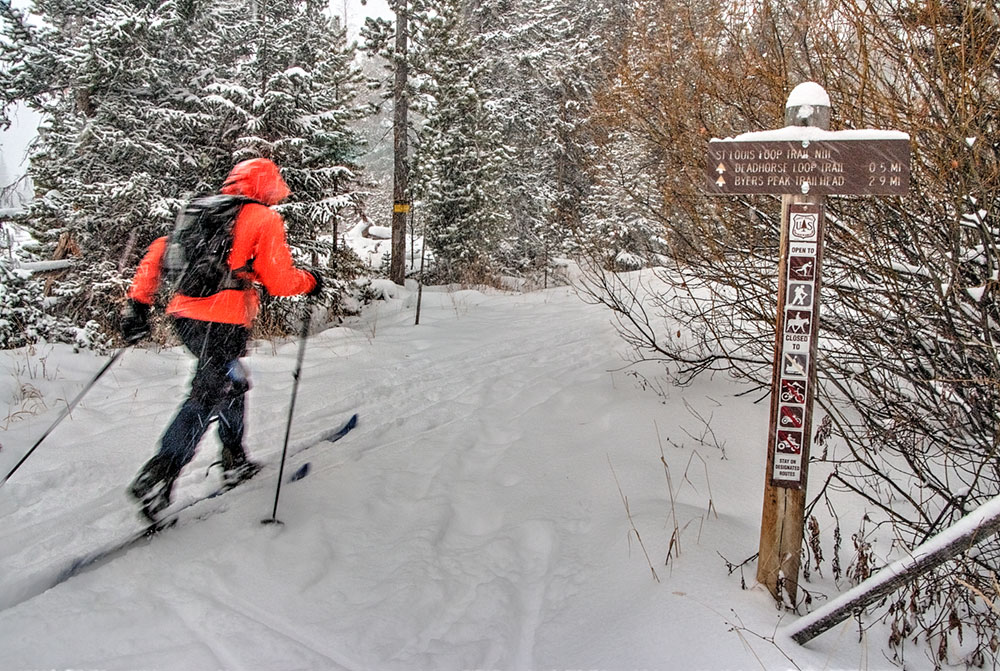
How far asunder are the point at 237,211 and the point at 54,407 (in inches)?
134

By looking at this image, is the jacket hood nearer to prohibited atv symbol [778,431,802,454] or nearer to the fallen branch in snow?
prohibited atv symbol [778,431,802,454]

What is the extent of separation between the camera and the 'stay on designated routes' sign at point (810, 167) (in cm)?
238

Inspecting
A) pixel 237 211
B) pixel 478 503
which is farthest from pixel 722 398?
pixel 237 211

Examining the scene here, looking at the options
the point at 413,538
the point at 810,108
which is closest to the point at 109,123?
the point at 413,538

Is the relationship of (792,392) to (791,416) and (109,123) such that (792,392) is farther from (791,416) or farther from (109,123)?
(109,123)

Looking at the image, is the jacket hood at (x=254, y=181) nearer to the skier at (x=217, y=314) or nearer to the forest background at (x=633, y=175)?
the skier at (x=217, y=314)

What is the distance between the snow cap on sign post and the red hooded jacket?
9.34 feet

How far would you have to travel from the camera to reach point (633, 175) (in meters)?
7.34

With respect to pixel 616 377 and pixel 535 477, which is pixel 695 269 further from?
pixel 616 377

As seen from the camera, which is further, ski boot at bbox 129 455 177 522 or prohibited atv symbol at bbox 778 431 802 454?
ski boot at bbox 129 455 177 522

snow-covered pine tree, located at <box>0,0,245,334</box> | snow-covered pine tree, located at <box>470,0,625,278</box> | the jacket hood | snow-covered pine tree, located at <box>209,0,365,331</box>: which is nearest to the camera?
the jacket hood

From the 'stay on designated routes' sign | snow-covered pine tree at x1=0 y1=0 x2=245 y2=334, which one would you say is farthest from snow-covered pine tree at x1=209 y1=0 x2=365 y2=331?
→ the 'stay on designated routes' sign

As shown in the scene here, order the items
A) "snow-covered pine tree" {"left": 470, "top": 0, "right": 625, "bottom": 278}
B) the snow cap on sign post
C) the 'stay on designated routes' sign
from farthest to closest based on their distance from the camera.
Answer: "snow-covered pine tree" {"left": 470, "top": 0, "right": 625, "bottom": 278}
the snow cap on sign post
the 'stay on designated routes' sign

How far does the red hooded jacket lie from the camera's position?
142 inches
